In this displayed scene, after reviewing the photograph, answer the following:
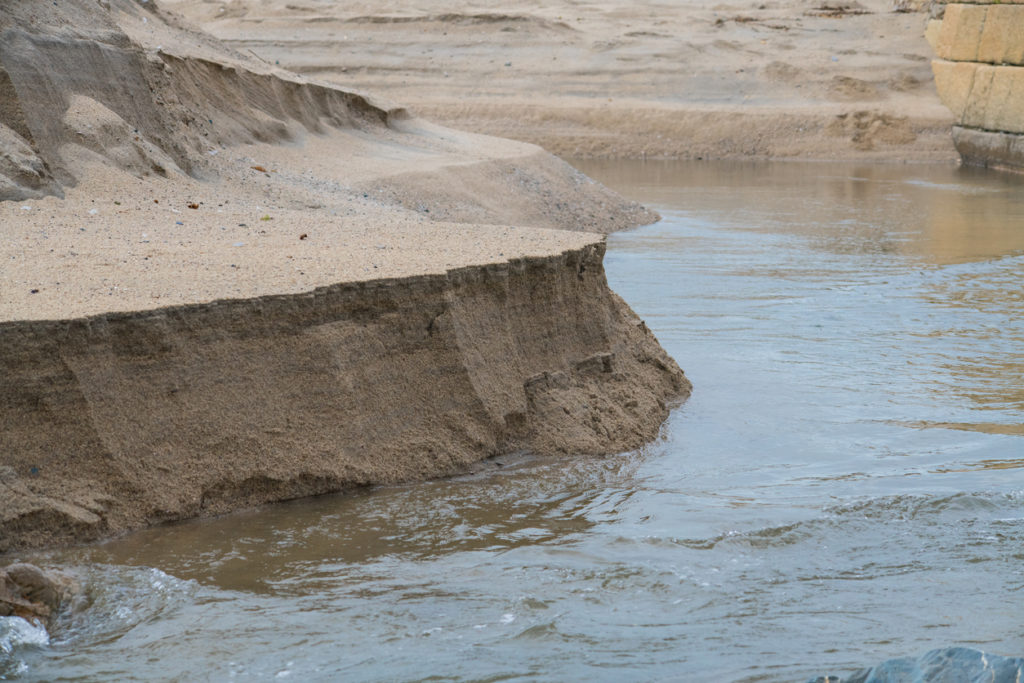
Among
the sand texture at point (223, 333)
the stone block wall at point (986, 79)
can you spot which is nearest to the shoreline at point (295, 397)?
the sand texture at point (223, 333)

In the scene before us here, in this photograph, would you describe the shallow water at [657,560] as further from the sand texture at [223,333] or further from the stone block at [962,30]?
the stone block at [962,30]

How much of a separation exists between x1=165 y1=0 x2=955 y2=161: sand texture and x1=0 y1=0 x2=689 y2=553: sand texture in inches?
521

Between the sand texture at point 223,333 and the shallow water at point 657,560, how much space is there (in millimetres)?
160

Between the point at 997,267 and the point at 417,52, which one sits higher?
the point at 417,52

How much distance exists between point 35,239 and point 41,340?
1.58m

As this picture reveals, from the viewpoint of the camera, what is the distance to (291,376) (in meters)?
4.50

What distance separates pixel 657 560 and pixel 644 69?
1969cm

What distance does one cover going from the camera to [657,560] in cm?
416

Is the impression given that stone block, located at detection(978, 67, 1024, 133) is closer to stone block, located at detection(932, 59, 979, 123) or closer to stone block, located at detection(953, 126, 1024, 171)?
stone block, located at detection(953, 126, 1024, 171)

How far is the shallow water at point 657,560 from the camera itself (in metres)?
3.42

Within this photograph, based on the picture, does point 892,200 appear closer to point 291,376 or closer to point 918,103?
point 918,103

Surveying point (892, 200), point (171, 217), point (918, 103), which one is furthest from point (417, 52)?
point (171, 217)

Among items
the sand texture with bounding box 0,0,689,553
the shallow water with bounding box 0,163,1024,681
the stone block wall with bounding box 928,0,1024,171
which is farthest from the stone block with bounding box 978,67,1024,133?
the sand texture with bounding box 0,0,689,553

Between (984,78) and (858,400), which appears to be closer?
(858,400)
